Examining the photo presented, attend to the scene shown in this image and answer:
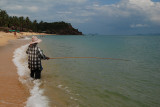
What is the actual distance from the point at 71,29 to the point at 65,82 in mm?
186441

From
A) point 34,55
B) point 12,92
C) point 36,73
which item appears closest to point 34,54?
point 34,55

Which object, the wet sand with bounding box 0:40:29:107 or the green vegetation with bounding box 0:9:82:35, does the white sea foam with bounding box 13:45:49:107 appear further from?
the green vegetation with bounding box 0:9:82:35

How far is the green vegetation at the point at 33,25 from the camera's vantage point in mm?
91381

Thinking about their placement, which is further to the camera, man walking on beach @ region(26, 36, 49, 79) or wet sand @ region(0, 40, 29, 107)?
man walking on beach @ region(26, 36, 49, 79)

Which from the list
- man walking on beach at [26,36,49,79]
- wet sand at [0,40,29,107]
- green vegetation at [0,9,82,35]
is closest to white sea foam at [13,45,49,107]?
wet sand at [0,40,29,107]

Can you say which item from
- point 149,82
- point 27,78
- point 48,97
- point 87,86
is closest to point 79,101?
point 48,97

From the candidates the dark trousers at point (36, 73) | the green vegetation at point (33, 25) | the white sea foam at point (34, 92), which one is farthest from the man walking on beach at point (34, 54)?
the green vegetation at point (33, 25)

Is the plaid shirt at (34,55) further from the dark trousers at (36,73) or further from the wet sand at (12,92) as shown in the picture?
the wet sand at (12,92)

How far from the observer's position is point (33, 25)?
443 ft

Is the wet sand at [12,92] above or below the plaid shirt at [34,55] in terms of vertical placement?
below

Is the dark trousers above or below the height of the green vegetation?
below

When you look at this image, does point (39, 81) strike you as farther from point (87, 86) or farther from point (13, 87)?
point (87, 86)

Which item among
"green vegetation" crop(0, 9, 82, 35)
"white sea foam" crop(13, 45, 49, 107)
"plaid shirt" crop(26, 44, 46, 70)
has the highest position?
"green vegetation" crop(0, 9, 82, 35)

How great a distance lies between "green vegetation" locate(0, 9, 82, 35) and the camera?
300 ft
